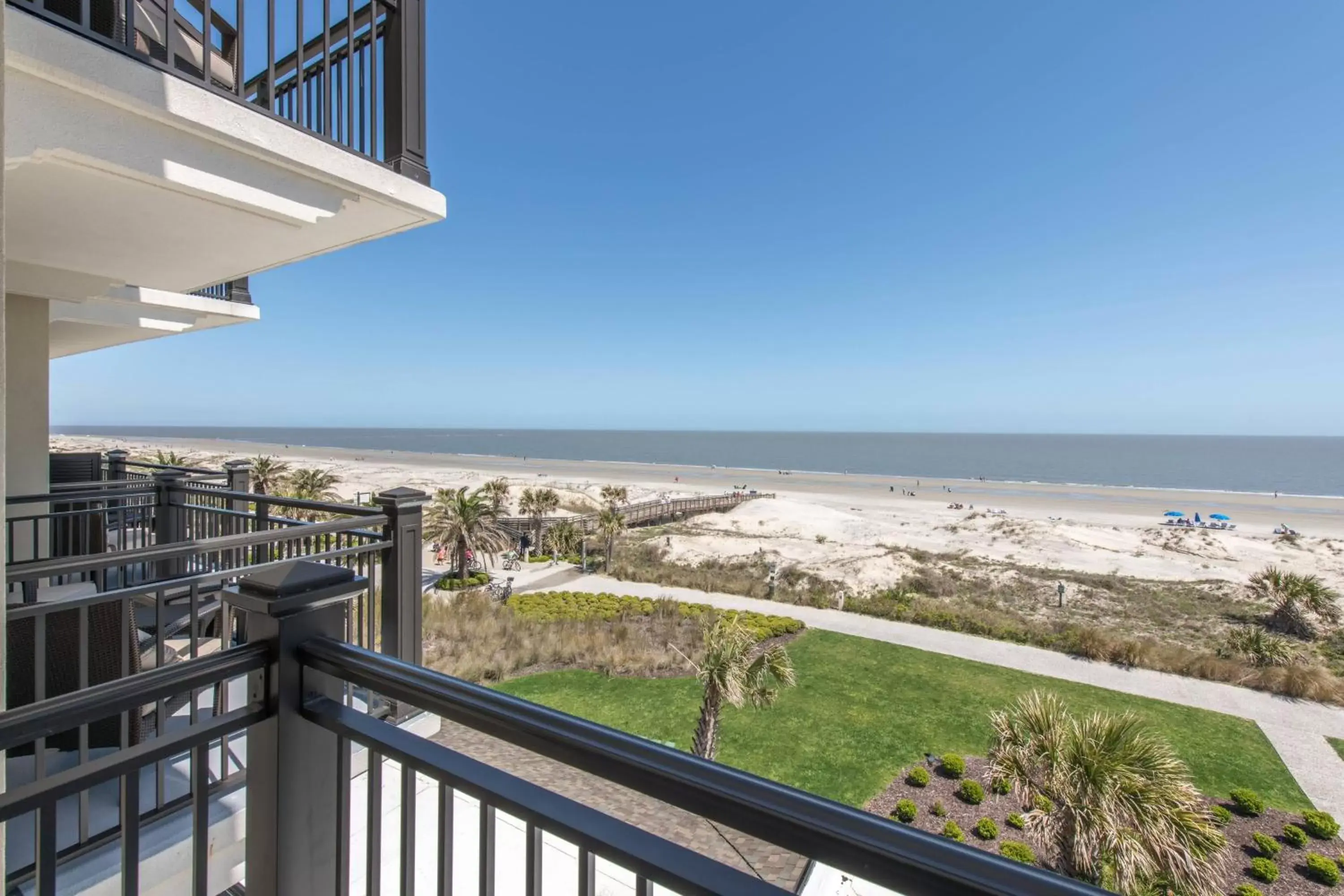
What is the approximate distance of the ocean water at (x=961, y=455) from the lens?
2512 inches

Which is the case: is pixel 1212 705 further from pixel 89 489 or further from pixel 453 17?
pixel 89 489

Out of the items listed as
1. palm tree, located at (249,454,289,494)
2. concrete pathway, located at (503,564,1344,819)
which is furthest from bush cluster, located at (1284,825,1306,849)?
→ palm tree, located at (249,454,289,494)

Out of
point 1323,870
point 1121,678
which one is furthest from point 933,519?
point 1323,870

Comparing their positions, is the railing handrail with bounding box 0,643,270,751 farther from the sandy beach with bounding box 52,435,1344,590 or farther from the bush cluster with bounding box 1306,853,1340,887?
the sandy beach with bounding box 52,435,1344,590

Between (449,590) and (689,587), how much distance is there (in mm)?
6573

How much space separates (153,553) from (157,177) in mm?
1652

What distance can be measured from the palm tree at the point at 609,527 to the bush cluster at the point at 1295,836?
49.8 ft

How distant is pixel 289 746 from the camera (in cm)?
162

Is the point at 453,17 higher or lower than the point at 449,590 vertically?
higher

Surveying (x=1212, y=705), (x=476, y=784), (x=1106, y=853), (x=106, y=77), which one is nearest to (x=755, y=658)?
(x=1106, y=853)

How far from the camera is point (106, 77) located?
7.19ft

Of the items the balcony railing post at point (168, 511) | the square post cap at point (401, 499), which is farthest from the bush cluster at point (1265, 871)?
the balcony railing post at point (168, 511)

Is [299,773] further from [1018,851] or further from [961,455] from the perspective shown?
[961,455]

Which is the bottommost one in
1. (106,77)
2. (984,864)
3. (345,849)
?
(345,849)
